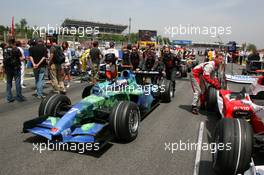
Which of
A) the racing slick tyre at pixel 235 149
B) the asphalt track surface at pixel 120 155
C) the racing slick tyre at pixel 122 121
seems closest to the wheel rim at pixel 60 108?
the asphalt track surface at pixel 120 155

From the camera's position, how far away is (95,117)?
503 cm

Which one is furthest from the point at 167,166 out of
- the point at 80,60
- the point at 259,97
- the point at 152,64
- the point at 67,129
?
the point at 80,60

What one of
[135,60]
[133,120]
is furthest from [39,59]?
[133,120]

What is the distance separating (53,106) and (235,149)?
315cm

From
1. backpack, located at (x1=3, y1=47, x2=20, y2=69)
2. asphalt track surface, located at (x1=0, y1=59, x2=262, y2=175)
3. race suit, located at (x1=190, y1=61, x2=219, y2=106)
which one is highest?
backpack, located at (x1=3, y1=47, x2=20, y2=69)

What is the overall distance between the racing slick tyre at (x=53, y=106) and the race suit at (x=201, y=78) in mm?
3273

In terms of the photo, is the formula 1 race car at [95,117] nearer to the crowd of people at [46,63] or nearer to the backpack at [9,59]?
the crowd of people at [46,63]

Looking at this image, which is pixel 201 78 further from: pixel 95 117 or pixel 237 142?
pixel 237 142

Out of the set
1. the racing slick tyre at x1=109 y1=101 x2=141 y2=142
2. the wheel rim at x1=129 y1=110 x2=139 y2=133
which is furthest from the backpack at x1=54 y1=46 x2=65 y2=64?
the racing slick tyre at x1=109 y1=101 x2=141 y2=142

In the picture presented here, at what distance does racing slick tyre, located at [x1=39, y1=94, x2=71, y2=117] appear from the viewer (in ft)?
16.4

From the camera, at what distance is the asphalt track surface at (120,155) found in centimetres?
381

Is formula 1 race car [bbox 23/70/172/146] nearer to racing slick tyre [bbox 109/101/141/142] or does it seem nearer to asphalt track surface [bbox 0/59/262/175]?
racing slick tyre [bbox 109/101/141/142]

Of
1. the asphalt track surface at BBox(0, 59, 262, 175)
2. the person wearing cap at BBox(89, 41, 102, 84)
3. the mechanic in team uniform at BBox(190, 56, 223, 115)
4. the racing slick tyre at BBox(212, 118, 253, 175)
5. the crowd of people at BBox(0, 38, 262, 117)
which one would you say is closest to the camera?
the racing slick tyre at BBox(212, 118, 253, 175)

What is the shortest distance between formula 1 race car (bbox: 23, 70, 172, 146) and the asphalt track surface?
25 centimetres
